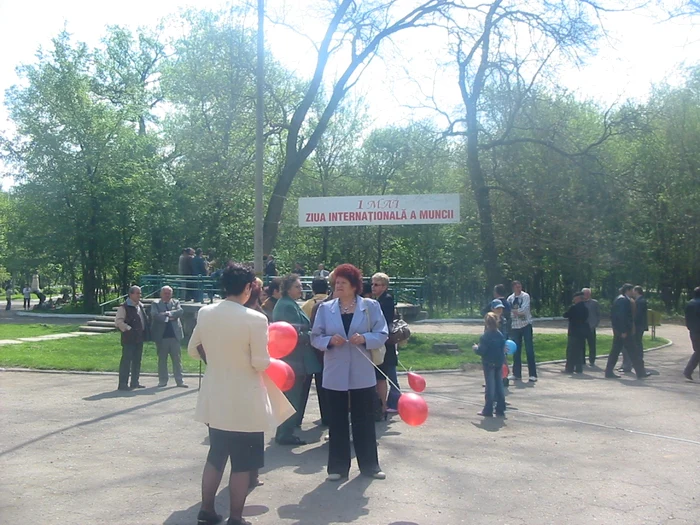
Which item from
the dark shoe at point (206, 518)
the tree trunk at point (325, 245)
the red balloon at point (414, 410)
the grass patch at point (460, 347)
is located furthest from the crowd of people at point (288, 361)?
the tree trunk at point (325, 245)

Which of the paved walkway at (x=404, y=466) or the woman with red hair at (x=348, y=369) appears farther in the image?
the woman with red hair at (x=348, y=369)

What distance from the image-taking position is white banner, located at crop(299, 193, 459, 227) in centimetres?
2139

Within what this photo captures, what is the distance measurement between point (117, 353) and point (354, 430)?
12.0 m

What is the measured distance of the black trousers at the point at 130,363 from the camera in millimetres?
11633

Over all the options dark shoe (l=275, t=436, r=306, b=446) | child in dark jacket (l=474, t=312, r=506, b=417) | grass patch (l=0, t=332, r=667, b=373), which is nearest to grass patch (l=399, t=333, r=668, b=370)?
grass patch (l=0, t=332, r=667, b=373)

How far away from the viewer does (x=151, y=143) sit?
36.9 meters

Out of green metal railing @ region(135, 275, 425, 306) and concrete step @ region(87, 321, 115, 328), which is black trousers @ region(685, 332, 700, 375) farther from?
concrete step @ region(87, 321, 115, 328)

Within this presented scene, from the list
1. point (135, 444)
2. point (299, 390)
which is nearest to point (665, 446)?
point (299, 390)

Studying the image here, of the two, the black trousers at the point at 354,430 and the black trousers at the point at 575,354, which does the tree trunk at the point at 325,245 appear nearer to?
the black trousers at the point at 575,354

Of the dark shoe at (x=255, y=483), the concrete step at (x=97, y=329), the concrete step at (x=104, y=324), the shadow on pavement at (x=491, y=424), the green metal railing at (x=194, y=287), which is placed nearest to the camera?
the dark shoe at (x=255, y=483)

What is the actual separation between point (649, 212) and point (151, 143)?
82.4 feet

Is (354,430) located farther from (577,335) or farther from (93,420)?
(577,335)

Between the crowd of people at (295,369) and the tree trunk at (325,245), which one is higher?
the tree trunk at (325,245)

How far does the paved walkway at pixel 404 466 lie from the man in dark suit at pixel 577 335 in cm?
297
